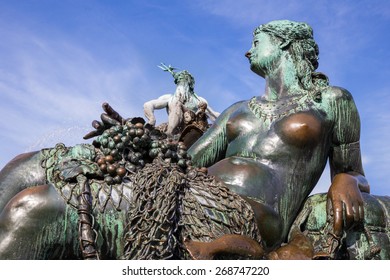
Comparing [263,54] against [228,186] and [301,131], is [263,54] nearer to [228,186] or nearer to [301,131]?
[301,131]

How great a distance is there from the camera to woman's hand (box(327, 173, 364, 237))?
4.45m

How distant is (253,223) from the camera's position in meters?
4.22

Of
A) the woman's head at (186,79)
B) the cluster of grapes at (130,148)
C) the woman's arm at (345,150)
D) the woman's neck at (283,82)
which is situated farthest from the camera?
the woman's head at (186,79)

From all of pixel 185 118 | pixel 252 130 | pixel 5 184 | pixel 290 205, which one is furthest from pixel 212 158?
pixel 185 118

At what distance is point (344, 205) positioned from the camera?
4.48 meters

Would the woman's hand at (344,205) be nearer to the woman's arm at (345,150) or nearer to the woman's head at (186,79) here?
the woman's arm at (345,150)

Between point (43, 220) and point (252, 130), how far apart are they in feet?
5.11

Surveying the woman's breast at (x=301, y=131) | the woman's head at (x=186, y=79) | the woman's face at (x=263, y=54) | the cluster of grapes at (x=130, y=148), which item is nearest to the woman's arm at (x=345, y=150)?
the woman's breast at (x=301, y=131)

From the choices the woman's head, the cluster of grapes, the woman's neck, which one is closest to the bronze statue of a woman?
the woman's neck

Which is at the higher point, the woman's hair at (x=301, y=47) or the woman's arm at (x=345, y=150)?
the woman's hair at (x=301, y=47)

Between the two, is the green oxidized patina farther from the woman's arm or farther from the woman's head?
the woman's head

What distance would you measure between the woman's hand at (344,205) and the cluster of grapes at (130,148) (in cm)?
92

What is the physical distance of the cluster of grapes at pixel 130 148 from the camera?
4229 mm

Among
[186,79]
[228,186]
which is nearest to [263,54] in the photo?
[228,186]
